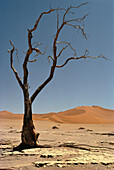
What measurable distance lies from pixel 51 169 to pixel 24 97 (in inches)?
127

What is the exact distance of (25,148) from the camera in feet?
20.5

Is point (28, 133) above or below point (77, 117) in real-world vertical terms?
below

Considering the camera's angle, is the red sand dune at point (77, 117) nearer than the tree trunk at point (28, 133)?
No

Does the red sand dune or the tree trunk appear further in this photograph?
the red sand dune

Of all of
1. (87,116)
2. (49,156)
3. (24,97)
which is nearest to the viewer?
(49,156)

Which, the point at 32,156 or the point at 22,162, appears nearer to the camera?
the point at 22,162

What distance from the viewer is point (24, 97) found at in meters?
6.75

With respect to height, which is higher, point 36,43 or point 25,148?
point 36,43

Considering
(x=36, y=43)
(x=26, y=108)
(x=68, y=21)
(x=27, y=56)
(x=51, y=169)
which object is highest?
(x=68, y=21)

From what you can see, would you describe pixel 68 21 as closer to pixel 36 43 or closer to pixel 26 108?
pixel 36 43

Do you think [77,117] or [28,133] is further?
[77,117]

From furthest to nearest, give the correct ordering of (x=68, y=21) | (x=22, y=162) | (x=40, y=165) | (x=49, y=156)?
(x=68, y=21) → (x=49, y=156) → (x=22, y=162) → (x=40, y=165)

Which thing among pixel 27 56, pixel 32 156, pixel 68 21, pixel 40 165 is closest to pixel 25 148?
pixel 32 156

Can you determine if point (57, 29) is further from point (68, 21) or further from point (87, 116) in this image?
point (87, 116)
